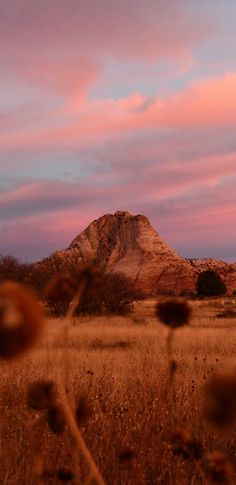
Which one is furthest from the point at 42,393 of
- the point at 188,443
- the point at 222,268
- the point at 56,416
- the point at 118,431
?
the point at 222,268

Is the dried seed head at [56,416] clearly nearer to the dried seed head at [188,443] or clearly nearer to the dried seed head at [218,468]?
the dried seed head at [188,443]

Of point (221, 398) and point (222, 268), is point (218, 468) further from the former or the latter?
point (222, 268)

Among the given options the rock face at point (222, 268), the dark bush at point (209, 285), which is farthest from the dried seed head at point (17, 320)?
the rock face at point (222, 268)

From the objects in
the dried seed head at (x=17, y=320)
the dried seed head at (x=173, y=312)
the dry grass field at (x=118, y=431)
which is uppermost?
the dried seed head at (x=17, y=320)

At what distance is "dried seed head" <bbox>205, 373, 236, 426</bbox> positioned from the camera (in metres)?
0.65

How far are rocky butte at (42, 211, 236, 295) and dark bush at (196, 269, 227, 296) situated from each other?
1437 cm

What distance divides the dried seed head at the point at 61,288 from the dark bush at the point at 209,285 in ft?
204

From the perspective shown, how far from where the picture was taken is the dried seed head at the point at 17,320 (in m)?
0.64

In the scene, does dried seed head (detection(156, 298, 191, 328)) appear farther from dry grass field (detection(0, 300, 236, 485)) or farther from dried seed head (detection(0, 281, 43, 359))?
dried seed head (detection(0, 281, 43, 359))

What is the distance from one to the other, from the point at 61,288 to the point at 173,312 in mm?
272

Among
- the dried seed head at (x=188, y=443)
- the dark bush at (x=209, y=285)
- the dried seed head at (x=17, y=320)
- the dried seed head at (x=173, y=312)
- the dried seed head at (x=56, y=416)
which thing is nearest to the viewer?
the dried seed head at (x=17, y=320)

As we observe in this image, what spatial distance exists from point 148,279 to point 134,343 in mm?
67298

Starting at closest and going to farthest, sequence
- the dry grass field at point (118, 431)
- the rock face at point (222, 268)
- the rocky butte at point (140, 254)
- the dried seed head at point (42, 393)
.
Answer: the dried seed head at point (42, 393) → the dry grass field at point (118, 431) → the rocky butte at point (140, 254) → the rock face at point (222, 268)

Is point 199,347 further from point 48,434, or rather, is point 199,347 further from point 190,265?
point 190,265
